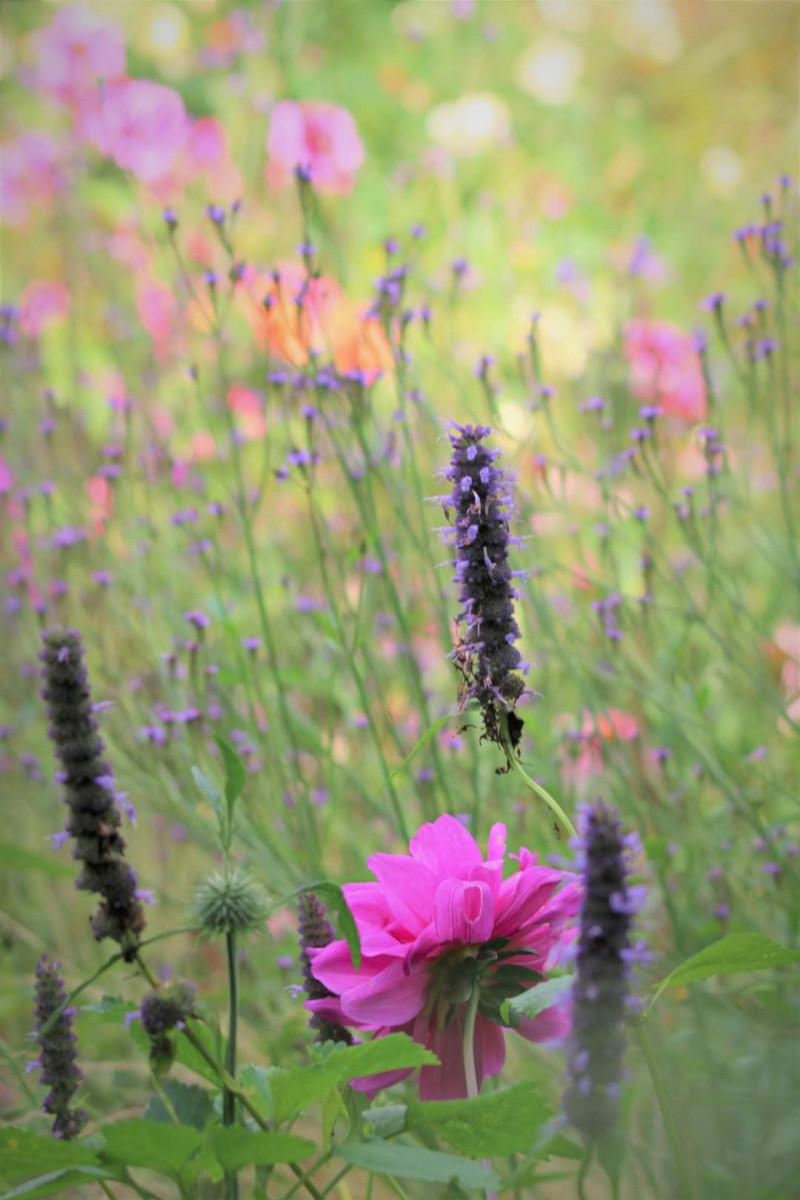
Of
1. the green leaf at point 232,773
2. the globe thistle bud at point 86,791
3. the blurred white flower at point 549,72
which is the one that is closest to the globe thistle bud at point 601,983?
the green leaf at point 232,773

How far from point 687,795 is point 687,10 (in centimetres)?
431

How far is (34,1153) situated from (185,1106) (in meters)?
0.14

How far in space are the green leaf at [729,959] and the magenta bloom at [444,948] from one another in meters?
0.06

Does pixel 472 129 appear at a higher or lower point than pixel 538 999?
higher

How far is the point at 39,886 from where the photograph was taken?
1.91m

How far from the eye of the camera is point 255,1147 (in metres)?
0.56

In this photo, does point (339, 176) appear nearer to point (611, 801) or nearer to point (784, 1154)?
point (611, 801)

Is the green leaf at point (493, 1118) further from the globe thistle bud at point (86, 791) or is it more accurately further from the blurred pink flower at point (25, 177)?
the blurred pink flower at point (25, 177)

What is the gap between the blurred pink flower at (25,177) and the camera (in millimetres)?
3051

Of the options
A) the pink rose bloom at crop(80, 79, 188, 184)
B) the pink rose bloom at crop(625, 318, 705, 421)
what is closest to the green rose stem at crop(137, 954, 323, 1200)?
the pink rose bloom at crop(625, 318, 705, 421)

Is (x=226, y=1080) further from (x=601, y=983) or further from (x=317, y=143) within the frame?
(x=317, y=143)

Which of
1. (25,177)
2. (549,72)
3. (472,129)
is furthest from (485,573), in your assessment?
(549,72)

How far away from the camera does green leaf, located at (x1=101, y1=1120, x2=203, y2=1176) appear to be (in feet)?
1.83

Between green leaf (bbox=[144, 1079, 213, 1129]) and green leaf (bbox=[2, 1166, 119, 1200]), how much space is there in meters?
0.09
